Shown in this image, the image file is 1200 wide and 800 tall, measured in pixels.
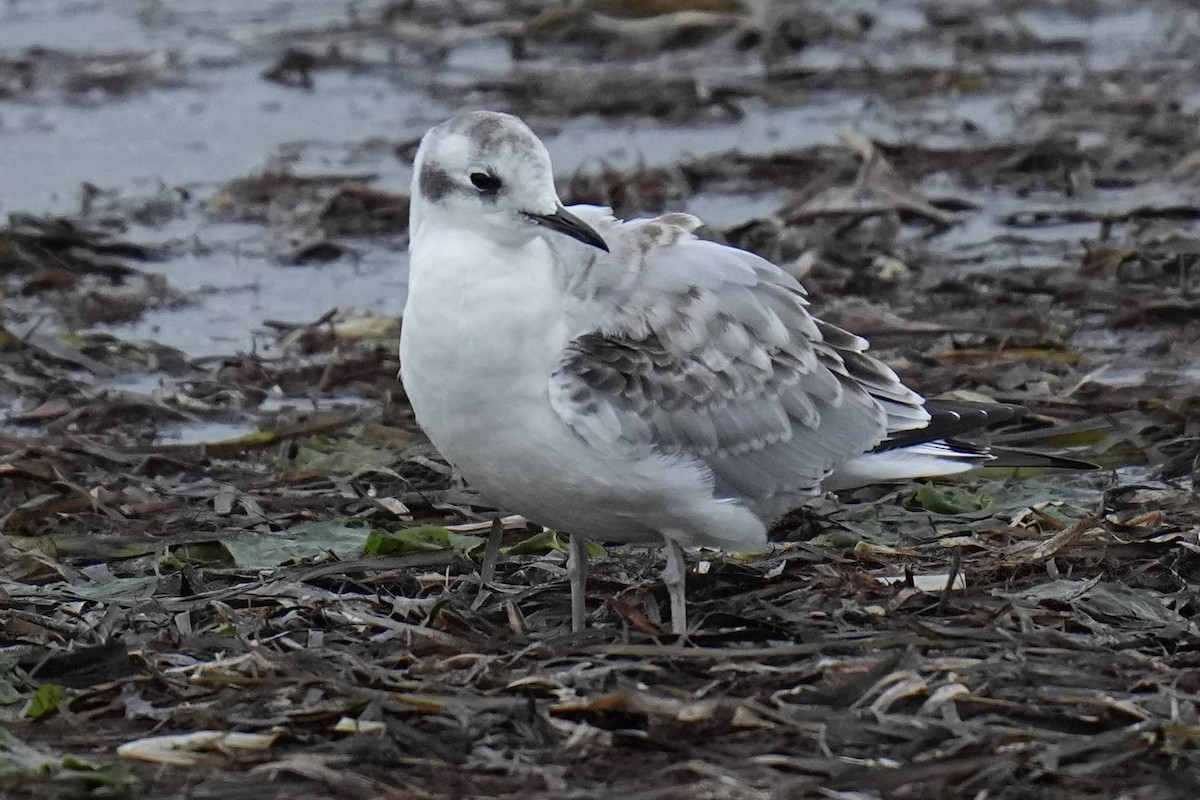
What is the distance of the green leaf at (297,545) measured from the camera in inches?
241

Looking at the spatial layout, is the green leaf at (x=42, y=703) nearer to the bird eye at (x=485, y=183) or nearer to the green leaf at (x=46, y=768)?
the green leaf at (x=46, y=768)

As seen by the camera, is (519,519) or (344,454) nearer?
(519,519)

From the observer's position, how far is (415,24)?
580 inches

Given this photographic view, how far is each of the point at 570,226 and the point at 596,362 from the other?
345mm

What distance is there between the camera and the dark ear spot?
17.5 ft

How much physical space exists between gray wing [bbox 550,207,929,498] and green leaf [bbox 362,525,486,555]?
897mm

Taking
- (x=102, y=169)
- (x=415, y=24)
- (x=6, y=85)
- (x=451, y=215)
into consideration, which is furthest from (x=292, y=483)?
(x=415, y=24)

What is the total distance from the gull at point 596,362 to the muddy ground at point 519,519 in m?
0.26

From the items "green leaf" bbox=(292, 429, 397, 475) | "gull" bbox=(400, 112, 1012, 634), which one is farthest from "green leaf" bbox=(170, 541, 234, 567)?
"gull" bbox=(400, 112, 1012, 634)

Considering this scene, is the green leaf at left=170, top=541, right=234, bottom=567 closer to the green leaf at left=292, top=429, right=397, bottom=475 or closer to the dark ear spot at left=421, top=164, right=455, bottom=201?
the green leaf at left=292, top=429, right=397, bottom=475

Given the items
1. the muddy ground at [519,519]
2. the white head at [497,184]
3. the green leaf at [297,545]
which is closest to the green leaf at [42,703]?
the muddy ground at [519,519]

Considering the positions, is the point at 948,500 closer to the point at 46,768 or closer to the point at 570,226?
the point at 570,226

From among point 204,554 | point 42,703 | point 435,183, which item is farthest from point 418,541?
point 42,703

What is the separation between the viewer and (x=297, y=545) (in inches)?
245
